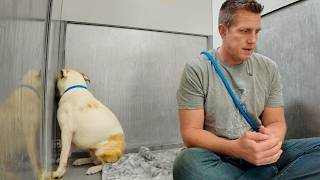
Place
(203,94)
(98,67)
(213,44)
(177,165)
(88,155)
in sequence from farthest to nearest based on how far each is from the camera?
(213,44) → (98,67) → (88,155) → (203,94) → (177,165)

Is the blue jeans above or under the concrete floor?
above

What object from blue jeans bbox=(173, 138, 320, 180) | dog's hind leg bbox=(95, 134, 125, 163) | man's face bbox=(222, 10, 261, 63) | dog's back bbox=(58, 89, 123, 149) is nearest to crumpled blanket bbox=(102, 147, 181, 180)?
dog's hind leg bbox=(95, 134, 125, 163)

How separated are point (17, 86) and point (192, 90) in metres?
0.56

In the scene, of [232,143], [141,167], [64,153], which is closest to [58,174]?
[64,153]

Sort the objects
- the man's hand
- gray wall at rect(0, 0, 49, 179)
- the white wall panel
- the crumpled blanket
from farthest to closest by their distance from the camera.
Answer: the white wall panel
the crumpled blanket
the man's hand
gray wall at rect(0, 0, 49, 179)

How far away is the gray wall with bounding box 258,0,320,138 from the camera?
1214 mm

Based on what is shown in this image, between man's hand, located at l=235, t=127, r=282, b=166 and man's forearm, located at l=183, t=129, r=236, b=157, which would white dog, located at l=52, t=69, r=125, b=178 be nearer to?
man's forearm, located at l=183, t=129, r=236, b=157

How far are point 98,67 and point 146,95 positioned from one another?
0.34 meters

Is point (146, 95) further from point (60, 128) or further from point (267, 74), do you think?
point (267, 74)

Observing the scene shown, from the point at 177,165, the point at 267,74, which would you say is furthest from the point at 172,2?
the point at 177,165

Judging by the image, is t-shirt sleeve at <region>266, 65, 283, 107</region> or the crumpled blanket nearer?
t-shirt sleeve at <region>266, 65, 283, 107</region>

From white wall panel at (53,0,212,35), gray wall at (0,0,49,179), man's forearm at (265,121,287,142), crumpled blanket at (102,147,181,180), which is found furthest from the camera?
white wall panel at (53,0,212,35)

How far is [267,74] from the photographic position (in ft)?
3.30

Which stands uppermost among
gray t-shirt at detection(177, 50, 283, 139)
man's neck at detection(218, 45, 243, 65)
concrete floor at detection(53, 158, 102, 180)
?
man's neck at detection(218, 45, 243, 65)
